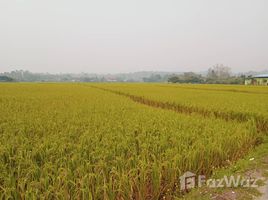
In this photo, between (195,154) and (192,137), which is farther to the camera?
(192,137)

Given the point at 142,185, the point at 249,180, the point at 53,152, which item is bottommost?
the point at 249,180

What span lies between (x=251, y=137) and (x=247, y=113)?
310 centimetres

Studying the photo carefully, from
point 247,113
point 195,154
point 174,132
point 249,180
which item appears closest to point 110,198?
point 195,154

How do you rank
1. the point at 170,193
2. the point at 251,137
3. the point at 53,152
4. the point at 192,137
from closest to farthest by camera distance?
the point at 170,193
the point at 53,152
the point at 192,137
the point at 251,137

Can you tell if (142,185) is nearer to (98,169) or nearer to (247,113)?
(98,169)

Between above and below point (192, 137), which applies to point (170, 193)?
below

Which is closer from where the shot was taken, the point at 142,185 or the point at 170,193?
the point at 142,185

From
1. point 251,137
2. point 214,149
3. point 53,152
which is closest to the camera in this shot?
point 53,152

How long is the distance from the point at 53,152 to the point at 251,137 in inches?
198

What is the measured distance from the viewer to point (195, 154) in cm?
423

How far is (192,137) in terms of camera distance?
5.25 meters

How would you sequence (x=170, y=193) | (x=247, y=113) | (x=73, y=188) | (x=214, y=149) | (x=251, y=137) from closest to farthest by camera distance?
(x=73, y=188)
(x=170, y=193)
(x=214, y=149)
(x=251, y=137)
(x=247, y=113)

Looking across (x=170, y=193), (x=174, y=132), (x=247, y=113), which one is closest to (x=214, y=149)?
(x=174, y=132)

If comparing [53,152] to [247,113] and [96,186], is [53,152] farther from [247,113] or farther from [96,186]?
[247,113]
